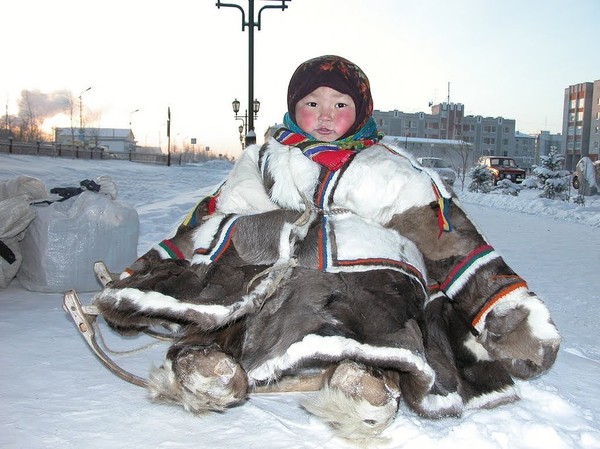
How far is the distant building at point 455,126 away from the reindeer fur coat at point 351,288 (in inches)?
2731

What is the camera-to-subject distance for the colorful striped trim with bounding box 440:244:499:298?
2.03 meters

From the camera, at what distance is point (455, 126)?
69125mm

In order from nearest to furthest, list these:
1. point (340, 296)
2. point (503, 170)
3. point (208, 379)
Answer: point (208, 379) → point (340, 296) → point (503, 170)

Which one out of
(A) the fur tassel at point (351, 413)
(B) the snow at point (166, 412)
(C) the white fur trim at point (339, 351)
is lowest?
(B) the snow at point (166, 412)

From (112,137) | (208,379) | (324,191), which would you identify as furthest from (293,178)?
(112,137)

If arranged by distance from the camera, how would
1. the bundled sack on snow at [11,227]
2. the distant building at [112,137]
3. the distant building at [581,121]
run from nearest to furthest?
the bundled sack on snow at [11,227] < the distant building at [581,121] < the distant building at [112,137]

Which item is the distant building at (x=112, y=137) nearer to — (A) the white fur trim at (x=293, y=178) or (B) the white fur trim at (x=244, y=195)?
(B) the white fur trim at (x=244, y=195)

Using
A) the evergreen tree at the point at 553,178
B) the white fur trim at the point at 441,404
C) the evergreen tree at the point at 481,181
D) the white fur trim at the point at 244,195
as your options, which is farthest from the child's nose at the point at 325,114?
the evergreen tree at the point at 481,181

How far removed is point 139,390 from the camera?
216 cm

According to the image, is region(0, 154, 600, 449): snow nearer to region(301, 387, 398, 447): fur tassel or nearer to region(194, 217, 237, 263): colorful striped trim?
region(301, 387, 398, 447): fur tassel

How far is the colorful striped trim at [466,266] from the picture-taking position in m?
2.03

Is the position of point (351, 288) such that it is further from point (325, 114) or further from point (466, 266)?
point (325, 114)

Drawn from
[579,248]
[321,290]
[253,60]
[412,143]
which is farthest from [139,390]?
[412,143]

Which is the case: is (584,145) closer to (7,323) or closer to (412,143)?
(412,143)
